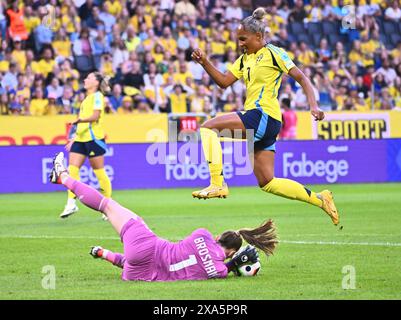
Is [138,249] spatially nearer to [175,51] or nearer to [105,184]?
[105,184]

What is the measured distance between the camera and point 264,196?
22.2 m

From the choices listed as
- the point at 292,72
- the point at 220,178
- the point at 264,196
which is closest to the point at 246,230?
the point at 220,178

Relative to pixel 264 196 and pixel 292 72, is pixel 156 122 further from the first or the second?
pixel 292 72

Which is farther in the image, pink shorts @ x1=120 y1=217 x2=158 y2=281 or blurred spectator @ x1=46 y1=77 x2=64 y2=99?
blurred spectator @ x1=46 y1=77 x2=64 y2=99

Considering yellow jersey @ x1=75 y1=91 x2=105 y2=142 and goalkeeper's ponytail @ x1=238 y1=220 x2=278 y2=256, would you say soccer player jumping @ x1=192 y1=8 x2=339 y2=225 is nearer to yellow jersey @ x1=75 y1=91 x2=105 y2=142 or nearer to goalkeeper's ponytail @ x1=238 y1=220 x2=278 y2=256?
goalkeeper's ponytail @ x1=238 y1=220 x2=278 y2=256

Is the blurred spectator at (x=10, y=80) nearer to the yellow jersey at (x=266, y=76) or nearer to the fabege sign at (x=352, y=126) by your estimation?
the fabege sign at (x=352, y=126)

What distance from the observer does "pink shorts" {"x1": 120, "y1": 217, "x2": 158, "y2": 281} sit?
930 cm

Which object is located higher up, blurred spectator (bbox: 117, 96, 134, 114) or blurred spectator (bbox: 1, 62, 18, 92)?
blurred spectator (bbox: 1, 62, 18, 92)

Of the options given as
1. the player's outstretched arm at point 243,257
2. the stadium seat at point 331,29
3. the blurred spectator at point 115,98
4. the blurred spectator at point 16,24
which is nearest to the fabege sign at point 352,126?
the stadium seat at point 331,29

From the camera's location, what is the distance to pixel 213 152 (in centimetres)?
1143

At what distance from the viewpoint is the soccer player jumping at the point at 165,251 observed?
368 inches

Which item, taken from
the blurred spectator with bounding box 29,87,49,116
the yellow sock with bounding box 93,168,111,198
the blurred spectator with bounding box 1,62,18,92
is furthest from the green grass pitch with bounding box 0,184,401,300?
the blurred spectator with bounding box 1,62,18,92

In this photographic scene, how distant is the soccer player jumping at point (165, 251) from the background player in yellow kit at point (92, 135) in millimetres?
7493

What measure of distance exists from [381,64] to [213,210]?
12.7 m
